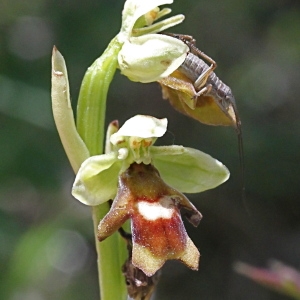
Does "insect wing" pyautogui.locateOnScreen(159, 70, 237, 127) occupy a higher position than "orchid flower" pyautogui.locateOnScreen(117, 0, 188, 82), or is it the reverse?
"orchid flower" pyautogui.locateOnScreen(117, 0, 188, 82)

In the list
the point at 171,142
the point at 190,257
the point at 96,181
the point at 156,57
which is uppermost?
the point at 156,57

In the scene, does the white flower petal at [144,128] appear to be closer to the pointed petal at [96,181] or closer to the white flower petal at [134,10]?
the pointed petal at [96,181]

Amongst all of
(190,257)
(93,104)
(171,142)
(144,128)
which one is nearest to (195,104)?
(144,128)

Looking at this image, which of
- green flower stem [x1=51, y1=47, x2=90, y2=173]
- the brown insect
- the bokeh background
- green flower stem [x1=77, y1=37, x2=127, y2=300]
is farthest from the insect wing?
the bokeh background

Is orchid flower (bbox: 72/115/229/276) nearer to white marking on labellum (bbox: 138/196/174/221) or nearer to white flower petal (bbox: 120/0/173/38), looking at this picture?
white marking on labellum (bbox: 138/196/174/221)

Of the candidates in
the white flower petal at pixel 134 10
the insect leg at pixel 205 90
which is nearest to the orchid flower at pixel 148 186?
the insect leg at pixel 205 90

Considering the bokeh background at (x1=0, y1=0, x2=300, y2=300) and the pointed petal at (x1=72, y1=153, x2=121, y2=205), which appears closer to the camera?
the pointed petal at (x1=72, y1=153, x2=121, y2=205)

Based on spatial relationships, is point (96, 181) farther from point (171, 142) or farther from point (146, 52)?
point (171, 142)

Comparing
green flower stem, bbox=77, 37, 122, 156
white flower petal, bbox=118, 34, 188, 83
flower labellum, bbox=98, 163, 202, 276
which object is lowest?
flower labellum, bbox=98, 163, 202, 276
